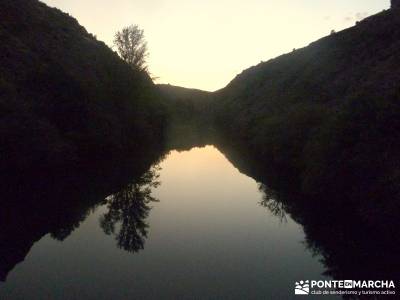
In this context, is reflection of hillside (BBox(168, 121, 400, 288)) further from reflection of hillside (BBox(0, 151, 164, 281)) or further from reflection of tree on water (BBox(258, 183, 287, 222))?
reflection of hillside (BBox(0, 151, 164, 281))

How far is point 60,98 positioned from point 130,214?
22.1m

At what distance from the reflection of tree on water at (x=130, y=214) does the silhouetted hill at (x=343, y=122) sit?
1120 centimetres

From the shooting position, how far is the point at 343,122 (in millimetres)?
28922

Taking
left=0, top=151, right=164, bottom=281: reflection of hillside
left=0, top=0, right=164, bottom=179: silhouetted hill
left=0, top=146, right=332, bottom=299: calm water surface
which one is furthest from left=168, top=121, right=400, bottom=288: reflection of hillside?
left=0, top=0, right=164, bottom=179: silhouetted hill

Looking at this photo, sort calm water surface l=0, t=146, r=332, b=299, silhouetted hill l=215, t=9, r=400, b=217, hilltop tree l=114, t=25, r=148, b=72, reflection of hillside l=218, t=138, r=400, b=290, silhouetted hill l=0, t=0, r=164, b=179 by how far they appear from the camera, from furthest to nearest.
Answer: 1. hilltop tree l=114, t=25, r=148, b=72
2. silhouetted hill l=0, t=0, r=164, b=179
3. silhouetted hill l=215, t=9, r=400, b=217
4. reflection of hillside l=218, t=138, r=400, b=290
5. calm water surface l=0, t=146, r=332, b=299

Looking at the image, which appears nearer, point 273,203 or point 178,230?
point 178,230

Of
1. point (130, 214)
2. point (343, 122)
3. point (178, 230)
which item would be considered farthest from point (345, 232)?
point (130, 214)

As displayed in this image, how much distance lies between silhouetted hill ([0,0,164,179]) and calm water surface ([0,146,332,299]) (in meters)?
10.3

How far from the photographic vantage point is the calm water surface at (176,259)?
51.7ft

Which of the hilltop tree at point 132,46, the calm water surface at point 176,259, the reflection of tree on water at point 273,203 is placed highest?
the hilltop tree at point 132,46

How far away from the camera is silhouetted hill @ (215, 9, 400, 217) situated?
25.0 m

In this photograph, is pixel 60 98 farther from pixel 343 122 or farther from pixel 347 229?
pixel 347 229

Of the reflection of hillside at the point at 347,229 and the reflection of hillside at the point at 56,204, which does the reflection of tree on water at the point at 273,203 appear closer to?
the reflection of hillside at the point at 347,229

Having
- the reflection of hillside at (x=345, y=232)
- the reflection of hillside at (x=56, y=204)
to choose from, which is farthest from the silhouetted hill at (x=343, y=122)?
the reflection of hillside at (x=56, y=204)
